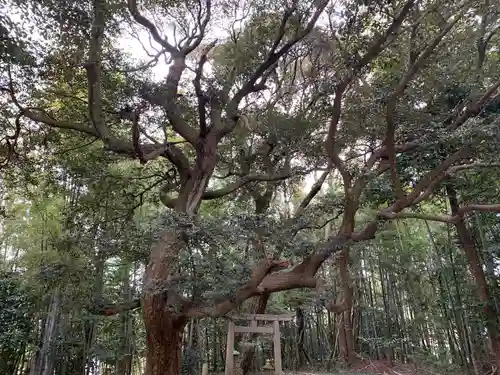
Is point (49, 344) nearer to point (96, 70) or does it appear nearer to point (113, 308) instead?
point (113, 308)

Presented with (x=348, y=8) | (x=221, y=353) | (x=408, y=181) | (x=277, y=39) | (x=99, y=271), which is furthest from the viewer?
(x=221, y=353)

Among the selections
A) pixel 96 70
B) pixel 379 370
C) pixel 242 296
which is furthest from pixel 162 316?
pixel 379 370

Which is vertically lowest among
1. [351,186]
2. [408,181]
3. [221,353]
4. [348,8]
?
[221,353]

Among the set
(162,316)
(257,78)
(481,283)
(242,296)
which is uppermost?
(257,78)

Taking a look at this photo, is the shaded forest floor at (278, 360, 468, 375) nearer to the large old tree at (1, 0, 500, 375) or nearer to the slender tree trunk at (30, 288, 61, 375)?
the large old tree at (1, 0, 500, 375)

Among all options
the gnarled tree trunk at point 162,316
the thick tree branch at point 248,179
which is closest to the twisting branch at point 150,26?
the thick tree branch at point 248,179

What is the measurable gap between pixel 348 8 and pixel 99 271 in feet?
13.0

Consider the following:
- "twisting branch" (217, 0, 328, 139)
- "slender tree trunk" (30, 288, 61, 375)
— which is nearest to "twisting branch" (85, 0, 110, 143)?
"twisting branch" (217, 0, 328, 139)

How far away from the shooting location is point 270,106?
5379 mm

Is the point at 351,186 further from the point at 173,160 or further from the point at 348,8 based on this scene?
the point at 173,160

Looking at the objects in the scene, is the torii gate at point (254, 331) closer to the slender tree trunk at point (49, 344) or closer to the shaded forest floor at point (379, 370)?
the shaded forest floor at point (379, 370)

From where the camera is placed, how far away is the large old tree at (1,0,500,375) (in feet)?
11.3

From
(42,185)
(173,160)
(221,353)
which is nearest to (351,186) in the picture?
(173,160)

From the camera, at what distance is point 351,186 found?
12.5 feet
